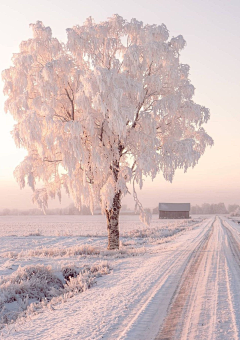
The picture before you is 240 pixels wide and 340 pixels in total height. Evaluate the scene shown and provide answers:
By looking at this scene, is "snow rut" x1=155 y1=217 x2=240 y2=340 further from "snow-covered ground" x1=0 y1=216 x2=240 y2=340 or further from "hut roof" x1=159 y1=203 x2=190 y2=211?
"hut roof" x1=159 y1=203 x2=190 y2=211

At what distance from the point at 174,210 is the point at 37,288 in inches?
3296

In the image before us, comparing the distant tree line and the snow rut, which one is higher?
the snow rut

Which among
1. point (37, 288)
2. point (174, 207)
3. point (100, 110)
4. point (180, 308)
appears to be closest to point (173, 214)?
point (174, 207)

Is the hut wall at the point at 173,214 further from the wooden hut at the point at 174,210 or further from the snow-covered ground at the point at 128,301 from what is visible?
the snow-covered ground at the point at 128,301

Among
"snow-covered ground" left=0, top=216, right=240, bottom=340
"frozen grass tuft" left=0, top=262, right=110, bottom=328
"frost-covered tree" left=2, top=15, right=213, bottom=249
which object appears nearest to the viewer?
"snow-covered ground" left=0, top=216, right=240, bottom=340

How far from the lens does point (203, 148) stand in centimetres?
1602

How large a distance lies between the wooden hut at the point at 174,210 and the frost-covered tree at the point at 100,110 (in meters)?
75.0

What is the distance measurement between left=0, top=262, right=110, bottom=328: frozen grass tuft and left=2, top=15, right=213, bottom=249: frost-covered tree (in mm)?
4718

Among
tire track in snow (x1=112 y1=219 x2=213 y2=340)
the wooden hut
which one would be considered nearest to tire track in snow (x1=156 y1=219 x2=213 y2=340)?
tire track in snow (x1=112 y1=219 x2=213 y2=340)

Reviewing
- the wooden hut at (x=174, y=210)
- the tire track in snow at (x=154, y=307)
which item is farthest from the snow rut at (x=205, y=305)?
the wooden hut at (x=174, y=210)

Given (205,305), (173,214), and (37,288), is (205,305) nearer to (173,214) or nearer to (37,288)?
(37,288)

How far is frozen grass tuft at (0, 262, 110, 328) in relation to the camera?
7.07m

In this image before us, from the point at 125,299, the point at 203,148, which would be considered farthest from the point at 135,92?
the point at 125,299

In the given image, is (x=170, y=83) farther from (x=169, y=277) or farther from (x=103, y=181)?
(x=169, y=277)
